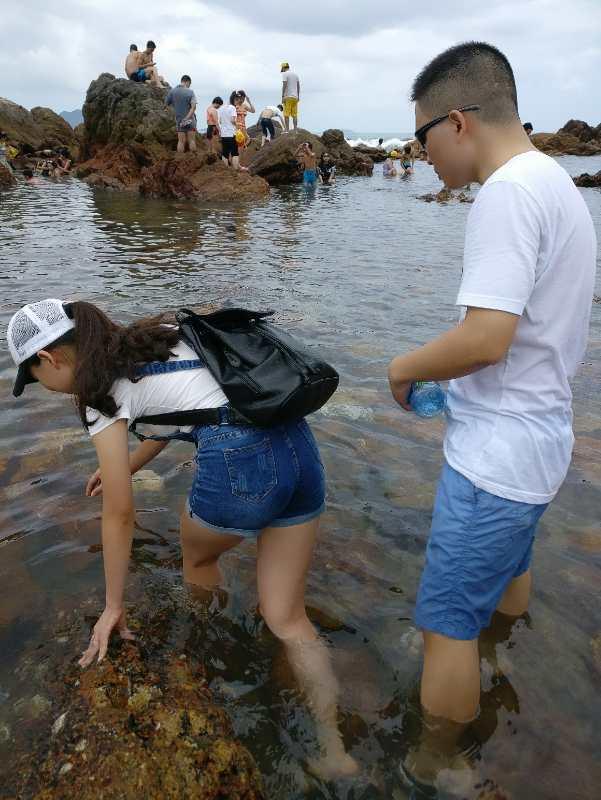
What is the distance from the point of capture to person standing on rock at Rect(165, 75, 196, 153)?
20.4 meters

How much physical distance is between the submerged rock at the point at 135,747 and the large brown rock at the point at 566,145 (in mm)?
55299

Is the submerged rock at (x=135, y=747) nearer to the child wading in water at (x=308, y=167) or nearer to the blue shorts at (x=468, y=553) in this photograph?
the blue shorts at (x=468, y=553)

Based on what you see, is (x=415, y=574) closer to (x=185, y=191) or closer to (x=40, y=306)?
(x=40, y=306)

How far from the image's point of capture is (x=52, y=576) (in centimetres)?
340

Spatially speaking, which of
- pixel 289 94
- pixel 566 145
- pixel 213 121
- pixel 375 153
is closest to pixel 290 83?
pixel 289 94

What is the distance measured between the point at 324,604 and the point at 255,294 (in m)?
6.37

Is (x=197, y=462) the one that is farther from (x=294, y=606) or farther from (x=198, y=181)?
(x=198, y=181)

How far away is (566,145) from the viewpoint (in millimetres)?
52188

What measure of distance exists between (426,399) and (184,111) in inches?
828

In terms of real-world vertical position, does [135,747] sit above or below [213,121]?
below

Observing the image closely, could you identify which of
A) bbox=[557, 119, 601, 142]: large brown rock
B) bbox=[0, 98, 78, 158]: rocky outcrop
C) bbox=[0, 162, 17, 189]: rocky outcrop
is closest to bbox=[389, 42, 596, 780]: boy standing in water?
bbox=[0, 162, 17, 189]: rocky outcrop

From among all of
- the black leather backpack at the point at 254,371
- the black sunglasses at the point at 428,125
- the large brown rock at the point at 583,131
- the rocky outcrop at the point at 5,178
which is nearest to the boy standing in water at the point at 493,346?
the black sunglasses at the point at 428,125

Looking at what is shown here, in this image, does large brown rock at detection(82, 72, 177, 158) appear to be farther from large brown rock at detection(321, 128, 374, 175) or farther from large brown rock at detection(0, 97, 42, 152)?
large brown rock at detection(321, 128, 374, 175)

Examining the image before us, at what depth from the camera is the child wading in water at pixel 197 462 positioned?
239cm
